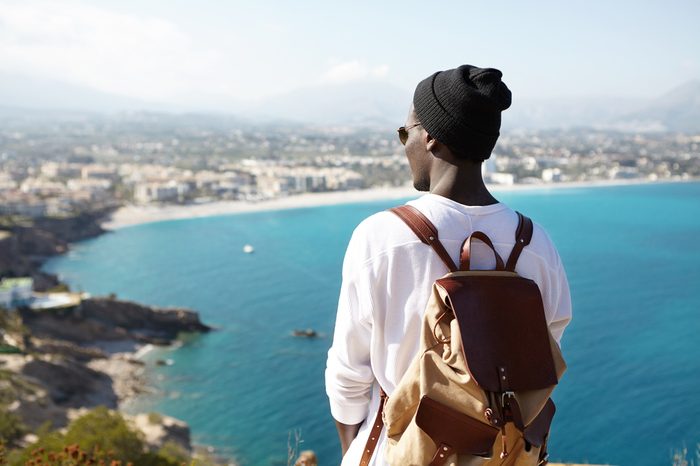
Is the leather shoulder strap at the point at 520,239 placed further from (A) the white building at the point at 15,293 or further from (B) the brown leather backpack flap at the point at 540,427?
(A) the white building at the point at 15,293

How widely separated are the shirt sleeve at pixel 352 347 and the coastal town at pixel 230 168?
31.6 m

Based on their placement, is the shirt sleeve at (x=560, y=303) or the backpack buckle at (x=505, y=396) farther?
the shirt sleeve at (x=560, y=303)

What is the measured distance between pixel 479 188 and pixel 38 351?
1504cm

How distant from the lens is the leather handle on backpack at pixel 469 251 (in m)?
0.79

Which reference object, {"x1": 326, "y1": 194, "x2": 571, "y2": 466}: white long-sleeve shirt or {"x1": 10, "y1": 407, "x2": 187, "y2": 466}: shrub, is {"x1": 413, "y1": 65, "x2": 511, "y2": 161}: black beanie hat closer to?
{"x1": 326, "y1": 194, "x2": 571, "y2": 466}: white long-sleeve shirt

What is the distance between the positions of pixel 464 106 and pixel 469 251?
0.58 ft

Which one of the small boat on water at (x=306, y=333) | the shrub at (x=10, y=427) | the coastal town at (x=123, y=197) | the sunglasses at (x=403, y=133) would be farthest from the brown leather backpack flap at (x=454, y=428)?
the small boat on water at (x=306, y=333)

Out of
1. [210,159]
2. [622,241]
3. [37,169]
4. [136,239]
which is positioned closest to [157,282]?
[136,239]

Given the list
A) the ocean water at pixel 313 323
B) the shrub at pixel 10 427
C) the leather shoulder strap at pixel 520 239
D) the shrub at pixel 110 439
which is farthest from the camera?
the ocean water at pixel 313 323

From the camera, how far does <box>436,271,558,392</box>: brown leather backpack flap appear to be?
0.73 m

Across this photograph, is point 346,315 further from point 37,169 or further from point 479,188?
point 37,169

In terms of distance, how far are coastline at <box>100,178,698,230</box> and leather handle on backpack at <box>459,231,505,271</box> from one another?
3328 centimetres

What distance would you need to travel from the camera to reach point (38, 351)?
1410cm

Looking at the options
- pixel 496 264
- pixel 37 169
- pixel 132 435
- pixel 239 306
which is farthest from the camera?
pixel 37 169
